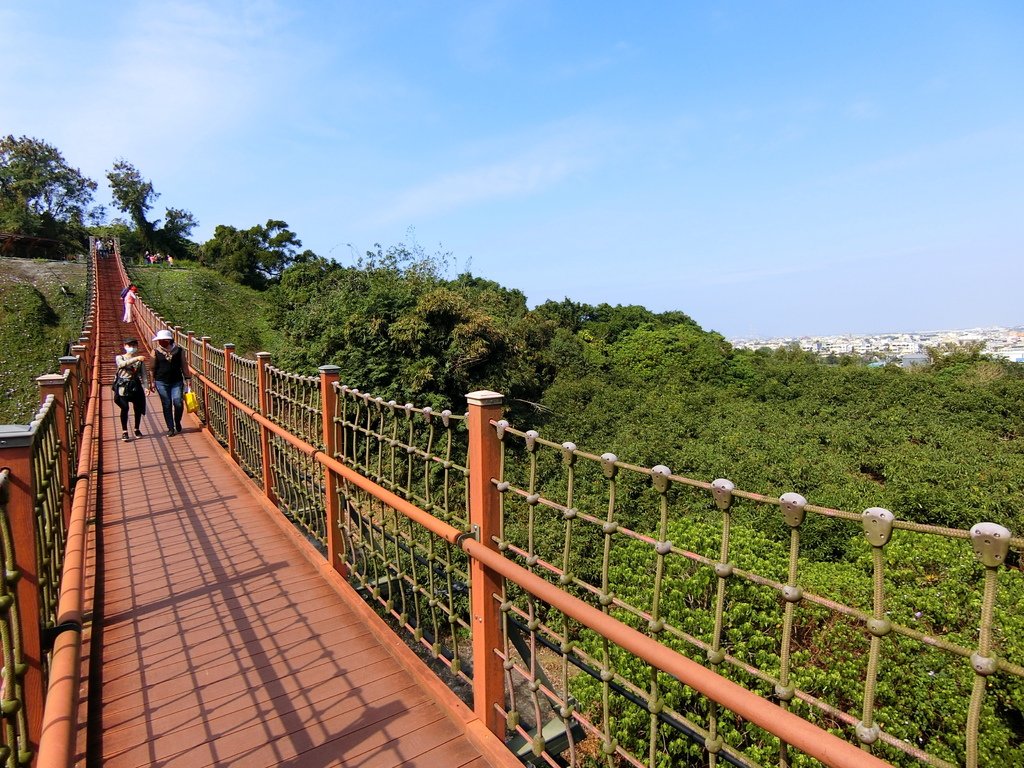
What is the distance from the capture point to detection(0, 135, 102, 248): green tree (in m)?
40.2

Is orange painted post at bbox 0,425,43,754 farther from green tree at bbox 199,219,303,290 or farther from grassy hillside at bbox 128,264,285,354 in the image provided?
green tree at bbox 199,219,303,290

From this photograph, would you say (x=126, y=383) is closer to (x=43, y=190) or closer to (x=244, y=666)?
(x=244, y=666)

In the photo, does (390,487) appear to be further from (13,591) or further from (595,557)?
(595,557)

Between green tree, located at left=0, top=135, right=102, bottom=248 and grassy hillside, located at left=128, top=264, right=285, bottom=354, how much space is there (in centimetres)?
1118

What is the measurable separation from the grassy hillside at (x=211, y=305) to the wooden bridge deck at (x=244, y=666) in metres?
21.3

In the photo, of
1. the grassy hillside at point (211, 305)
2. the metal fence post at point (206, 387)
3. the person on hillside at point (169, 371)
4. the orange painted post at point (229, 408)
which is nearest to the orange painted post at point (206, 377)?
the metal fence post at point (206, 387)

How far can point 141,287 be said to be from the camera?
29.9 metres

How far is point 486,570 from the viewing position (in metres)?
2.28

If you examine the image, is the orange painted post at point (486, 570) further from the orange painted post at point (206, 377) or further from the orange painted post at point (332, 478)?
the orange painted post at point (206, 377)

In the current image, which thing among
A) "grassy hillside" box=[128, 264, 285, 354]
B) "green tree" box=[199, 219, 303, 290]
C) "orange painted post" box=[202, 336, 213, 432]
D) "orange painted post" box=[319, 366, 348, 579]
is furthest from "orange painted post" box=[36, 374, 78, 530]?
"green tree" box=[199, 219, 303, 290]

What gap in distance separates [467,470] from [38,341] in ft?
85.3

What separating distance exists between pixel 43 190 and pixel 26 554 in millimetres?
56492

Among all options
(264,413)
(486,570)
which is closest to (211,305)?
(264,413)

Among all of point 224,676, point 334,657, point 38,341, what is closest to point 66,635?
point 224,676
